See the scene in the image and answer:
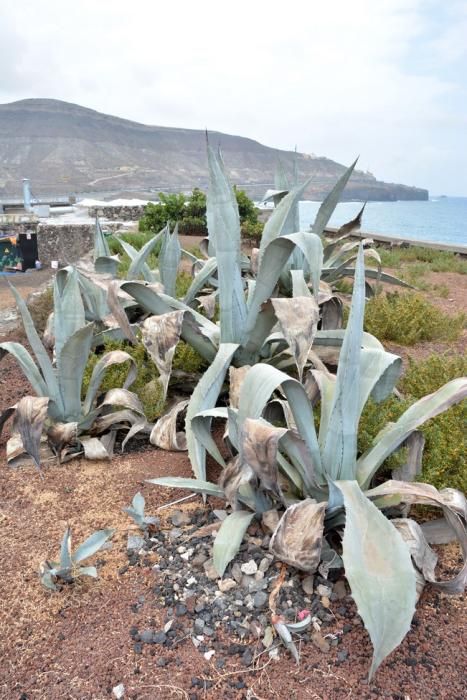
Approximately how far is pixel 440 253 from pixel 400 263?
0.93m

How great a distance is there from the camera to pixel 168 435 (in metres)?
2.38

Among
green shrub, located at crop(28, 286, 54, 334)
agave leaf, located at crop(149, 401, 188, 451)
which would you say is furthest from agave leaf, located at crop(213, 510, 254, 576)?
green shrub, located at crop(28, 286, 54, 334)

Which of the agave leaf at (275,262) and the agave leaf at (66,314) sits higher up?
the agave leaf at (275,262)

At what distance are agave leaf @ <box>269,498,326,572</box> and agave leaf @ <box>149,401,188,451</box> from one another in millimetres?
930

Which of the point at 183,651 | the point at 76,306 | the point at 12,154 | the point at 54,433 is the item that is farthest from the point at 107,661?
the point at 12,154

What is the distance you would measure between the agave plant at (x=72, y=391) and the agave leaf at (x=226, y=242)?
58 centimetres

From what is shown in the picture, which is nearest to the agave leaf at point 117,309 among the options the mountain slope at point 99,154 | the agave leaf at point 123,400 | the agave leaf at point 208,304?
the agave leaf at point 123,400

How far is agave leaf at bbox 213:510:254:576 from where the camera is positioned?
1558 millimetres

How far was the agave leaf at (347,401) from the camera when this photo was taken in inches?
59.1

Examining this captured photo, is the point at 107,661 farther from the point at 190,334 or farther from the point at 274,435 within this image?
the point at 190,334

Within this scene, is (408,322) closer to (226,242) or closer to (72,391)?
(226,242)

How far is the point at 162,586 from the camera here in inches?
62.9

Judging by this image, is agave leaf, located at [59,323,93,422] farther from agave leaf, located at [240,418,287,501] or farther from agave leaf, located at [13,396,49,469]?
agave leaf, located at [240,418,287,501]

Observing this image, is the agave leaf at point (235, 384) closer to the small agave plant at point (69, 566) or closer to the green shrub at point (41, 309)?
the small agave plant at point (69, 566)
